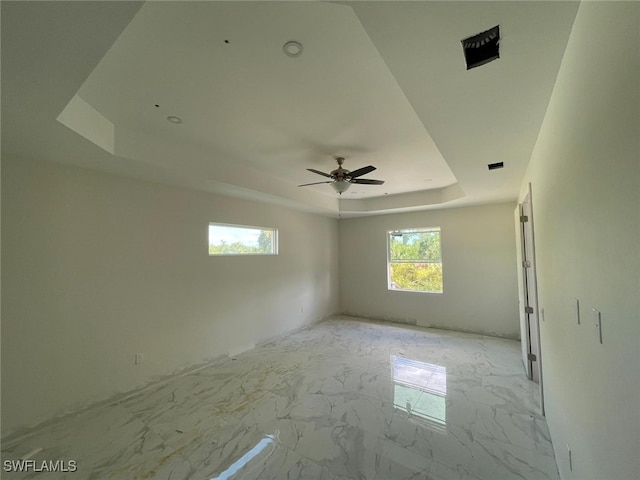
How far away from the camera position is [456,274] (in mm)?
5270

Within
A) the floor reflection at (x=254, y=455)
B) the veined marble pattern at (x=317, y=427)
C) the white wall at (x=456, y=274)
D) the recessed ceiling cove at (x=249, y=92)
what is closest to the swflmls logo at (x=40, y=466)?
the veined marble pattern at (x=317, y=427)

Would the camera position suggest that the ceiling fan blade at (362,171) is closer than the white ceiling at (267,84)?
No

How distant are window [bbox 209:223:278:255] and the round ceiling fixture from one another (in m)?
2.94

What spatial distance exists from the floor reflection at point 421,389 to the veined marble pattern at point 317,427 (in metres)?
0.01

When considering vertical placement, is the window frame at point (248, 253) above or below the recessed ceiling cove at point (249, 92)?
below

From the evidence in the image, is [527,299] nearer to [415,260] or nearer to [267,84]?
[415,260]

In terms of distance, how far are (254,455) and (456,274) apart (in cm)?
471

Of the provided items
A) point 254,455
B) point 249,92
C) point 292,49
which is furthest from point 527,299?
point 249,92

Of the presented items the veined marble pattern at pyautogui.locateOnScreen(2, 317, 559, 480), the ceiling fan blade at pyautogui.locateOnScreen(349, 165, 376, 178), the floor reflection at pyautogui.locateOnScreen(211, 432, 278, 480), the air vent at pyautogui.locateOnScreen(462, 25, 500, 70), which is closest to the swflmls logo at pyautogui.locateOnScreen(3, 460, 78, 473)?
the veined marble pattern at pyautogui.locateOnScreen(2, 317, 559, 480)

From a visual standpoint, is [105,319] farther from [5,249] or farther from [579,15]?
[579,15]

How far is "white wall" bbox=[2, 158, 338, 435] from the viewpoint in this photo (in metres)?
2.32

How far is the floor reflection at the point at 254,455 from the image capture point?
6.14 ft

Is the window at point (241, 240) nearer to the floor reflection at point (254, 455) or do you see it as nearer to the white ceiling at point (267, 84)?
the white ceiling at point (267, 84)

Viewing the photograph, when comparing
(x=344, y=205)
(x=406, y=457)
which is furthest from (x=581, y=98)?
(x=344, y=205)
